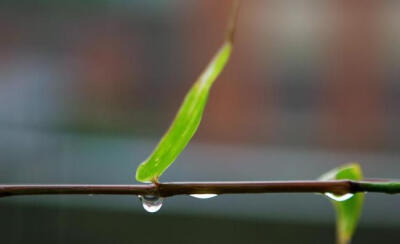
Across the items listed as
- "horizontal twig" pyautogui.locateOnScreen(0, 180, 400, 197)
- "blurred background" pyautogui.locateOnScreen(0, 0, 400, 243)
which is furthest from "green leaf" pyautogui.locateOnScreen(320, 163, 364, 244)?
"blurred background" pyautogui.locateOnScreen(0, 0, 400, 243)

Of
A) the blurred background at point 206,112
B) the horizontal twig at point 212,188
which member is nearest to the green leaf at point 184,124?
the horizontal twig at point 212,188

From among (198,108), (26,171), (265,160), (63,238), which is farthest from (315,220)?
(198,108)

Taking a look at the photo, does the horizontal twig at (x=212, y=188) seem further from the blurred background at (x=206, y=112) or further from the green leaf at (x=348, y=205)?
the blurred background at (x=206, y=112)

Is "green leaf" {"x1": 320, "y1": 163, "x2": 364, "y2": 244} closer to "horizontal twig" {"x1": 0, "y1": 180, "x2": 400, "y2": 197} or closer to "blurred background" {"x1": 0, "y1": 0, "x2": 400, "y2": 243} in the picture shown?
"horizontal twig" {"x1": 0, "y1": 180, "x2": 400, "y2": 197}

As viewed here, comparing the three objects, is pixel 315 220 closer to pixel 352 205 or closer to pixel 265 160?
pixel 265 160

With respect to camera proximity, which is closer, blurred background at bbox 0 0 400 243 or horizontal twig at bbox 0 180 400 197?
horizontal twig at bbox 0 180 400 197
